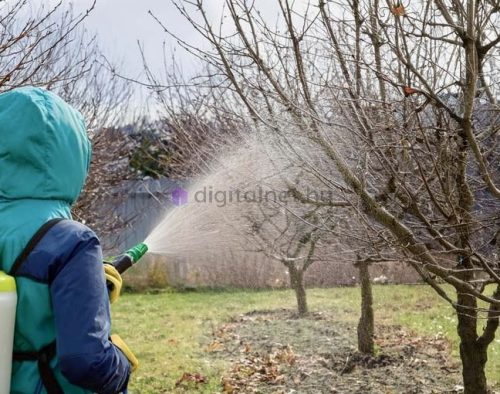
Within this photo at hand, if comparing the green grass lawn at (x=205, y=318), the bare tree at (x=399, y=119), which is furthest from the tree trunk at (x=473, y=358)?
the green grass lawn at (x=205, y=318)

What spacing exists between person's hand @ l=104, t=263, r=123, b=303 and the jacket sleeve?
235 millimetres

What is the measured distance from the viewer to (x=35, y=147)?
1.87 m

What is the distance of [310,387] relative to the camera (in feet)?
18.5

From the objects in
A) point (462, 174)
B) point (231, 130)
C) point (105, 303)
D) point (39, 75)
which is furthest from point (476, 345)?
point (39, 75)

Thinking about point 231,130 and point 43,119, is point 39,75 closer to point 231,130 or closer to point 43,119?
point 231,130

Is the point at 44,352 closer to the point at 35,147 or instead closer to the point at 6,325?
the point at 6,325

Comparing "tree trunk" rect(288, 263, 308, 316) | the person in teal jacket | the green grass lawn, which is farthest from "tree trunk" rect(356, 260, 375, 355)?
the person in teal jacket

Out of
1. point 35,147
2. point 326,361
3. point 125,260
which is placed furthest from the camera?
point 326,361

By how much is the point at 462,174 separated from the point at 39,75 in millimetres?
4252

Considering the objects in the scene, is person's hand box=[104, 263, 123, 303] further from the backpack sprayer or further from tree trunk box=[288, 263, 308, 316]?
tree trunk box=[288, 263, 308, 316]

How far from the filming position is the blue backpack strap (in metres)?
1.81

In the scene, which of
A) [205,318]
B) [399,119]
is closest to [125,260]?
[399,119]

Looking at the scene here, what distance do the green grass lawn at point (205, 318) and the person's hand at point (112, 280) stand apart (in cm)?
379

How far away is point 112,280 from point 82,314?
1.09 feet
